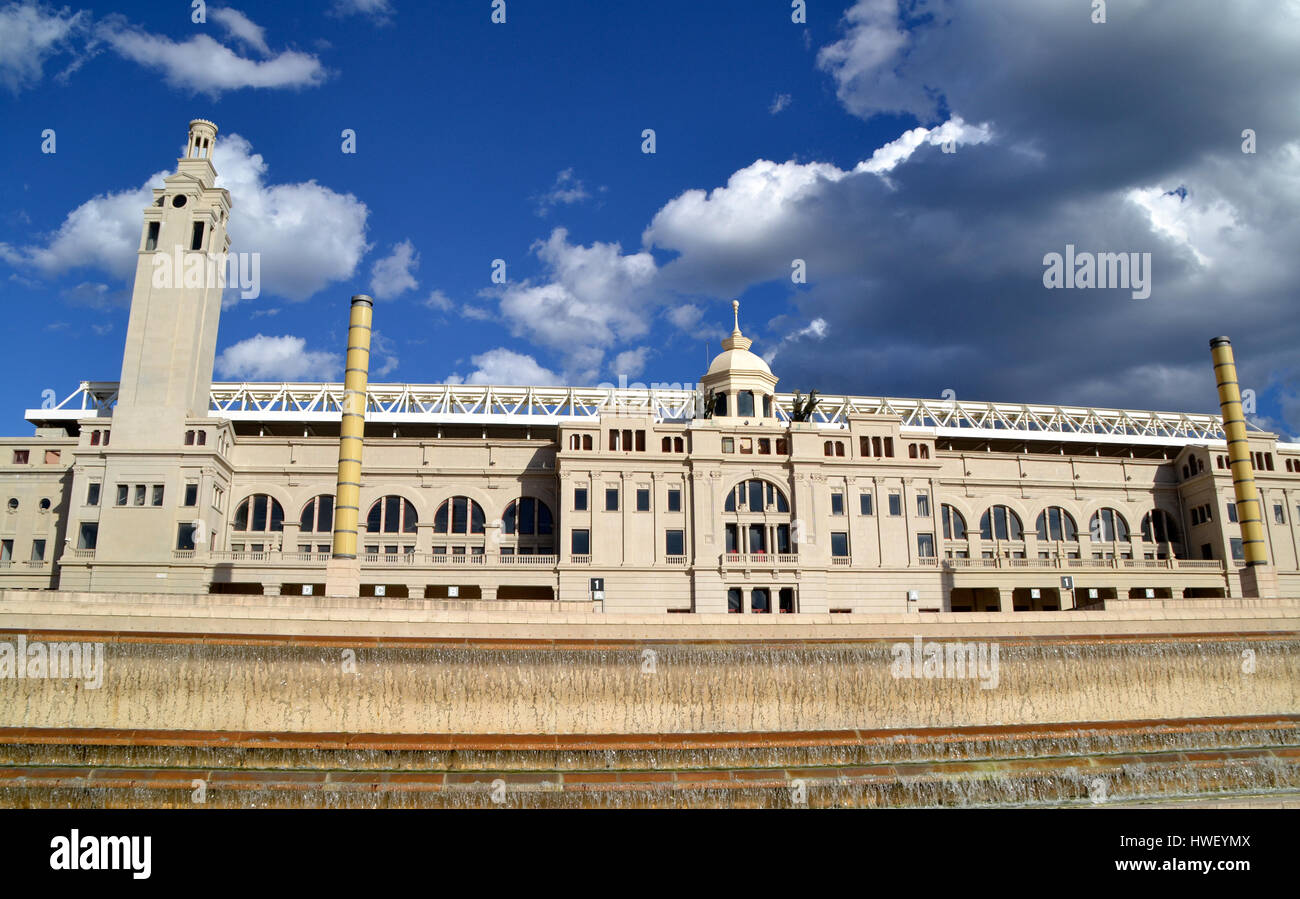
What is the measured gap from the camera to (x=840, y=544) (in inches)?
2532

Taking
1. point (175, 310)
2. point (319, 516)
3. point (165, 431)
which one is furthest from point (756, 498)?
point (175, 310)

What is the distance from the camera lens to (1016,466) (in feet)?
246

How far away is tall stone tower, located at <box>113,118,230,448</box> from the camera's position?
6238 cm

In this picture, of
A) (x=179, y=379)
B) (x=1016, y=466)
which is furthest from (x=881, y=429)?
(x=179, y=379)

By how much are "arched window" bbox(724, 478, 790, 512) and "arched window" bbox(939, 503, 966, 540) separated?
15.8 metres

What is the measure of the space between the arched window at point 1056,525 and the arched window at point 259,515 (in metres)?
60.7

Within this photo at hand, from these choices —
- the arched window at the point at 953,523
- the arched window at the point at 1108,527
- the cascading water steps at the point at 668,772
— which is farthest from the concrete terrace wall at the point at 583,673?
the arched window at the point at 1108,527

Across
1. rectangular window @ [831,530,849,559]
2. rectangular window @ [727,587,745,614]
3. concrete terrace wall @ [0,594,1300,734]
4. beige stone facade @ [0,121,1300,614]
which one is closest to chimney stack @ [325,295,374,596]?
concrete terrace wall @ [0,594,1300,734]

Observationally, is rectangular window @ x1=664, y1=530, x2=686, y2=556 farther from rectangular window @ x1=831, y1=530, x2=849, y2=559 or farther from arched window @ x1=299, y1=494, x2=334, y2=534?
arched window @ x1=299, y1=494, x2=334, y2=534

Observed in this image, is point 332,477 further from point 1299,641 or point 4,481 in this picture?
point 1299,641

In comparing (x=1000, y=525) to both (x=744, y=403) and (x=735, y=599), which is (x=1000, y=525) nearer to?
(x=744, y=403)
